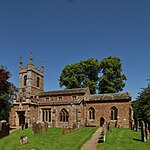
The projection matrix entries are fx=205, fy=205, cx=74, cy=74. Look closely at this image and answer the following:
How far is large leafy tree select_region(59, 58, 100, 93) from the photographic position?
49812 millimetres

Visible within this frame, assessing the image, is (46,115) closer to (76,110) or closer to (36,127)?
(76,110)

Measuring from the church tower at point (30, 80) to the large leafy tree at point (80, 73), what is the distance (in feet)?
21.3

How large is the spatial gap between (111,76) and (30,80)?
18.5 meters

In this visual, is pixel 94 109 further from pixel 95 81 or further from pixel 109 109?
pixel 95 81

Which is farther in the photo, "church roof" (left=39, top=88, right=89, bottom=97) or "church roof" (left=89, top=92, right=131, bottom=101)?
"church roof" (left=39, top=88, right=89, bottom=97)

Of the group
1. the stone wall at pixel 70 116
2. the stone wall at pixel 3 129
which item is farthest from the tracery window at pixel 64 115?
the stone wall at pixel 3 129

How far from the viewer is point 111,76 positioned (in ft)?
156

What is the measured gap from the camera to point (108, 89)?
46.2 meters

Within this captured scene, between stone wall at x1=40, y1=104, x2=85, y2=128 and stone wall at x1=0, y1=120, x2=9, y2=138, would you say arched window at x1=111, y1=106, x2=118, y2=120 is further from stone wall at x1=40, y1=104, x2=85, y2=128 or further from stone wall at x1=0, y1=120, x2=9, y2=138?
stone wall at x1=0, y1=120, x2=9, y2=138

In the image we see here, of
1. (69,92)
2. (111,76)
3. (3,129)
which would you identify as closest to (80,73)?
(111,76)

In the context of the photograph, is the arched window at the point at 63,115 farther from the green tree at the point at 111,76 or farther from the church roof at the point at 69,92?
the green tree at the point at 111,76

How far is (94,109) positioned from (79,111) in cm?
333

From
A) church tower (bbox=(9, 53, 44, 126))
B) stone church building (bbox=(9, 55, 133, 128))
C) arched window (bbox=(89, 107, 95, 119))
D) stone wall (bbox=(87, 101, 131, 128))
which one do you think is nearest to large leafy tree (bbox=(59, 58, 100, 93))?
church tower (bbox=(9, 53, 44, 126))

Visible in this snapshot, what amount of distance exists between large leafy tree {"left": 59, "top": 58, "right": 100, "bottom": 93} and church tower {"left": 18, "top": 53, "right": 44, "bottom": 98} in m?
6.48
